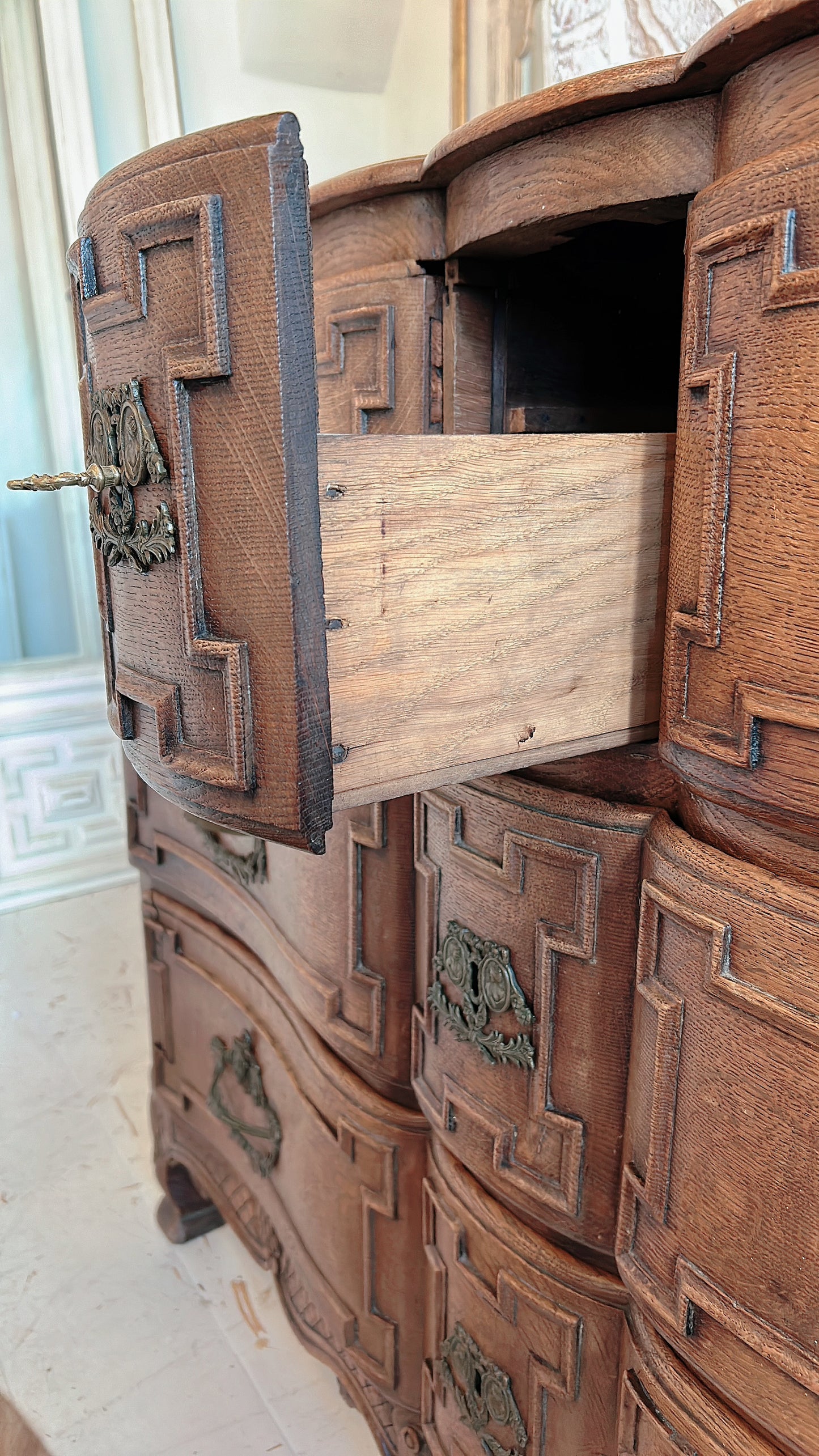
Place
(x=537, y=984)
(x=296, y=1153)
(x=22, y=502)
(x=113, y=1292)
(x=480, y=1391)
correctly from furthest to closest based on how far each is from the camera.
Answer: (x=22, y=502)
(x=113, y=1292)
(x=296, y=1153)
(x=480, y=1391)
(x=537, y=984)

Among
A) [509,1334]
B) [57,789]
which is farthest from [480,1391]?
[57,789]

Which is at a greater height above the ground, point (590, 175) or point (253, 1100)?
point (590, 175)

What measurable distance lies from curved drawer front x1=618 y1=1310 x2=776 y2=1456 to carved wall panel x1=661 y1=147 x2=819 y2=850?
0.29 meters

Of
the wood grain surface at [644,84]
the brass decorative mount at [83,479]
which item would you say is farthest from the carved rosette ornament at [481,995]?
the wood grain surface at [644,84]

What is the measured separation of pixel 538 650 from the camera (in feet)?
1.38

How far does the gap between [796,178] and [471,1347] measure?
704 millimetres

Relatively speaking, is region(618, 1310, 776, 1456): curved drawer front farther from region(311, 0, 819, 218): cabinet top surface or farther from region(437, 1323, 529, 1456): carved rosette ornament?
region(311, 0, 819, 218): cabinet top surface

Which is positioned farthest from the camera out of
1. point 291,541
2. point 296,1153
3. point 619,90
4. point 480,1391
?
point 296,1153

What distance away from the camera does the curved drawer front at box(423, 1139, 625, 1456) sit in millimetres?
575

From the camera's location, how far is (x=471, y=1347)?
26.0 inches

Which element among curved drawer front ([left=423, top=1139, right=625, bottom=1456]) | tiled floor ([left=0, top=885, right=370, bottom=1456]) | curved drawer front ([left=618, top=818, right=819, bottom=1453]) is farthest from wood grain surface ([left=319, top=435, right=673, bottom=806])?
tiled floor ([left=0, top=885, right=370, bottom=1456])

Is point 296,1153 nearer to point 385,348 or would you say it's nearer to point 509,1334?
point 509,1334

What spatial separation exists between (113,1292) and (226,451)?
3.72 feet

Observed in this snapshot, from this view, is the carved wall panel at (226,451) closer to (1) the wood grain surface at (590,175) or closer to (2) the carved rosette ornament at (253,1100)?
(1) the wood grain surface at (590,175)
